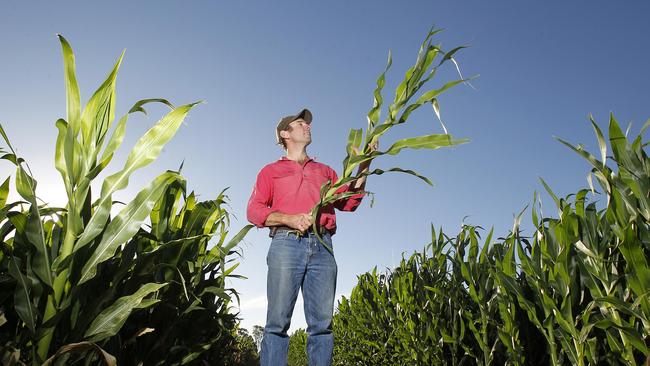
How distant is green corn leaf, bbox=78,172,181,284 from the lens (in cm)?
174

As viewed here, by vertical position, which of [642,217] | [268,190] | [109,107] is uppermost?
[268,190]

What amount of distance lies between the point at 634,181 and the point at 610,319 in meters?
0.54

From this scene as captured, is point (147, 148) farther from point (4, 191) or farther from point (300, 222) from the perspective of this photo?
point (300, 222)

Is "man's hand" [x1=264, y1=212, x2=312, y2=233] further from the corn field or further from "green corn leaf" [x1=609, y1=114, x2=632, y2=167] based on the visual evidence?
"green corn leaf" [x1=609, y1=114, x2=632, y2=167]

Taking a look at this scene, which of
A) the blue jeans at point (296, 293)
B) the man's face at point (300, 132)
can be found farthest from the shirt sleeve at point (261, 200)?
the man's face at point (300, 132)

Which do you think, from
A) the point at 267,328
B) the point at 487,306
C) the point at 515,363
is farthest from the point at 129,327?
the point at 487,306

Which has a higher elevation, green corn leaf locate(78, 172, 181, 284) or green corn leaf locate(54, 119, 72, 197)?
green corn leaf locate(54, 119, 72, 197)

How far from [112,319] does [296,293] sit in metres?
1.35

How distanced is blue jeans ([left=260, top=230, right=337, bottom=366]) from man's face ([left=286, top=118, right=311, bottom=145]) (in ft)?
2.31

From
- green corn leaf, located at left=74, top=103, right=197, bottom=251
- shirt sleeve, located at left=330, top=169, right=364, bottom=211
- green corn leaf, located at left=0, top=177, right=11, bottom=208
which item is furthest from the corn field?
green corn leaf, located at left=0, top=177, right=11, bottom=208

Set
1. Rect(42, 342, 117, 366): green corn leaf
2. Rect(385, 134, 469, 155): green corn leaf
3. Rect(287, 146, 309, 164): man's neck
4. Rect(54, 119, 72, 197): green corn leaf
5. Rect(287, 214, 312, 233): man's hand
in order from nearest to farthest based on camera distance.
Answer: Rect(42, 342, 117, 366): green corn leaf
Rect(54, 119, 72, 197): green corn leaf
Rect(385, 134, 469, 155): green corn leaf
Rect(287, 214, 312, 233): man's hand
Rect(287, 146, 309, 164): man's neck

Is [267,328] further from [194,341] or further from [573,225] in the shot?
[573,225]

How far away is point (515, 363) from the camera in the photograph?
8.60ft

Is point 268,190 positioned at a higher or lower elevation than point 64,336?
higher
